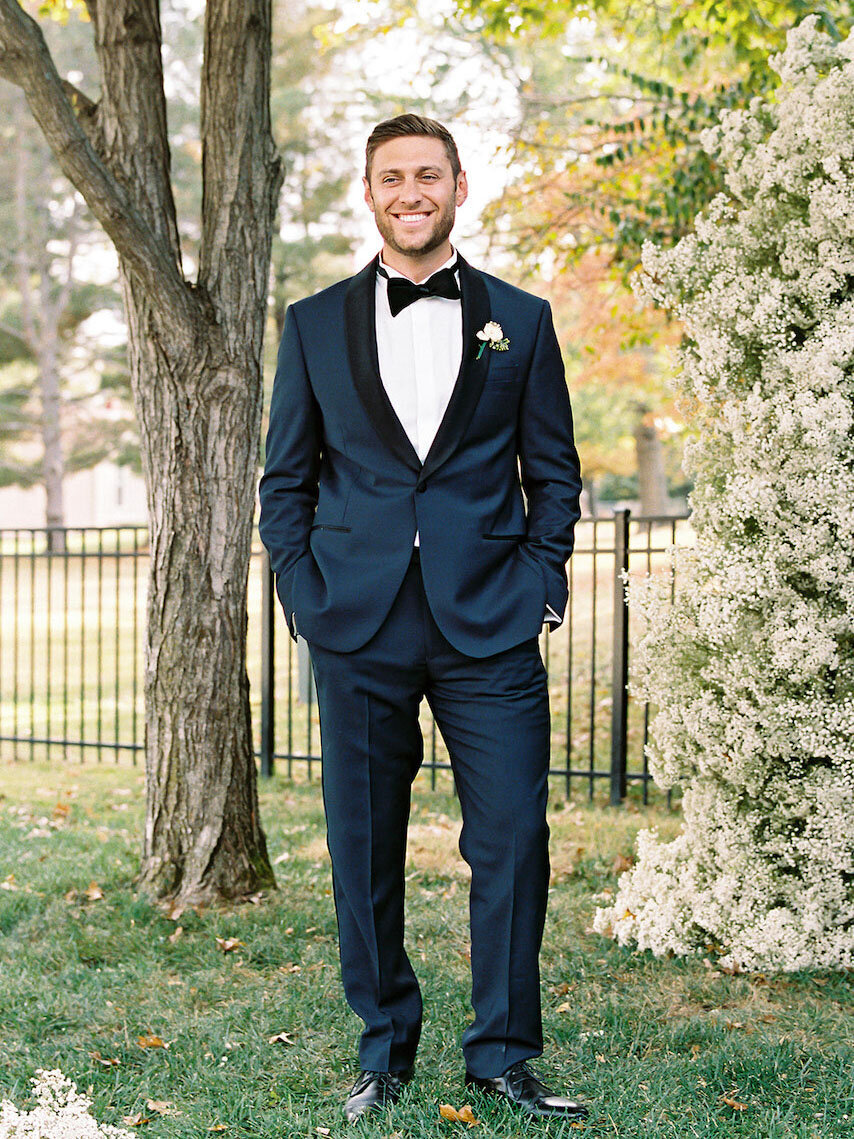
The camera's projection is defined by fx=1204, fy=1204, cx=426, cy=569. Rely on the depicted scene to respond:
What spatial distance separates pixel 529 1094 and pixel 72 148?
10.5 ft

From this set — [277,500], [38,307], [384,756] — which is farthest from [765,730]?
[38,307]

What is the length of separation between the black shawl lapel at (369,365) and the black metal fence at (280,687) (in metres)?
1.44

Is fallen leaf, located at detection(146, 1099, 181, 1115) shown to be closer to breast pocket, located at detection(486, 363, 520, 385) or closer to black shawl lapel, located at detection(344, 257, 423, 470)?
black shawl lapel, located at detection(344, 257, 423, 470)

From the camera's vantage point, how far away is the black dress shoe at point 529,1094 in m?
2.88

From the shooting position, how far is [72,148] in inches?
157

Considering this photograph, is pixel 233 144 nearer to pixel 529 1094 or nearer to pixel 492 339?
pixel 492 339

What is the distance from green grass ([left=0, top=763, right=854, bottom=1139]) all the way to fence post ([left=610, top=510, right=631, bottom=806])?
159 cm

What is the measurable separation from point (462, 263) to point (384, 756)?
4.19 ft

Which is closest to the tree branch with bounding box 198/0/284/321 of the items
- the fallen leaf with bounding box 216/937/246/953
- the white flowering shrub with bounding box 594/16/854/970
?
the white flowering shrub with bounding box 594/16/854/970

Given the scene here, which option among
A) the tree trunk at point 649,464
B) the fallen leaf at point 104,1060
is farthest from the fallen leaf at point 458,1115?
the tree trunk at point 649,464

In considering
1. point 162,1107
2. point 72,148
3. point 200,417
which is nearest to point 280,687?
point 200,417

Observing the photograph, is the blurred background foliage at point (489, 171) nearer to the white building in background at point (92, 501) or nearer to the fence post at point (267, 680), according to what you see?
the fence post at point (267, 680)

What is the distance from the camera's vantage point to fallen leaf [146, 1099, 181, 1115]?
9.93 ft

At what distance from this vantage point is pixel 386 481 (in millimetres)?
2979
